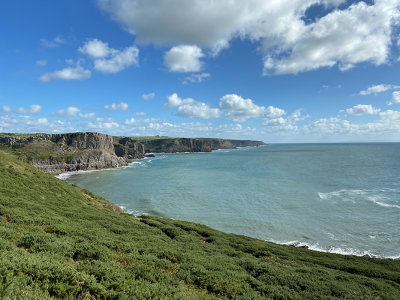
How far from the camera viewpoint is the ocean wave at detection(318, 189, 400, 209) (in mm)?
49166

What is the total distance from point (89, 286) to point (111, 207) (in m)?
32.2

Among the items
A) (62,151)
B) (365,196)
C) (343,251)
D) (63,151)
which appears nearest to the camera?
(343,251)

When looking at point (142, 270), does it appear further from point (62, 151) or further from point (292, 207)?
point (62, 151)

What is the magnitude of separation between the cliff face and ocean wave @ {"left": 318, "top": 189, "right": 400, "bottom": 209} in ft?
380

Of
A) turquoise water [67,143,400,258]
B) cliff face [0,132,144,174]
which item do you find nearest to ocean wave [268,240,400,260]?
turquoise water [67,143,400,258]

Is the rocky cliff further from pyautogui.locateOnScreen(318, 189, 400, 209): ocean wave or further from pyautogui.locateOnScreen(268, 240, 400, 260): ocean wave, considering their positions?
pyautogui.locateOnScreen(318, 189, 400, 209): ocean wave

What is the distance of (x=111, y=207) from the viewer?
3828 centimetres

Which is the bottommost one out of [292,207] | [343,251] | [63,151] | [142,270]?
[343,251]

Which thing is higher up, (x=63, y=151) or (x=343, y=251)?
(x=63, y=151)

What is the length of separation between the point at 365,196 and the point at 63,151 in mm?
139201

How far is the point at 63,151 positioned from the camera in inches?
4980

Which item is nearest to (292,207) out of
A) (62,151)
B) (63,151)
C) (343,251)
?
(343,251)

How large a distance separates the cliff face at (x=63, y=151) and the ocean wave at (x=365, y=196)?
380ft

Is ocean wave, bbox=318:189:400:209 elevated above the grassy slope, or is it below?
below
